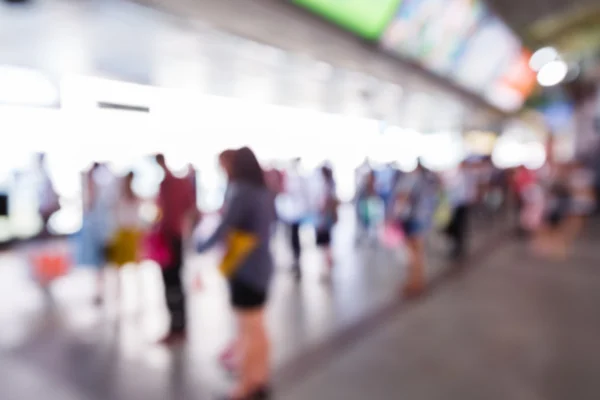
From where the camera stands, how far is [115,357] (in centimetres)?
329

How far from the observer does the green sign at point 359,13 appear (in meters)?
4.38

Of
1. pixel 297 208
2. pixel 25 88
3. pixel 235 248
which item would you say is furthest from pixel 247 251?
pixel 25 88

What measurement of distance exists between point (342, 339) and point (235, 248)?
164 centimetres

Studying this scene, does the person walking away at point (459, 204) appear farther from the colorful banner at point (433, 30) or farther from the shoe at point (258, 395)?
the shoe at point (258, 395)

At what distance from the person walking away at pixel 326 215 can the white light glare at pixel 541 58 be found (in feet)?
30.2

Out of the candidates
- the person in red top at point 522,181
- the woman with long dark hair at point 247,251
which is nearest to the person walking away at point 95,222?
the woman with long dark hair at point 247,251

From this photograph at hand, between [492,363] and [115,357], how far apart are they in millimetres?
2970

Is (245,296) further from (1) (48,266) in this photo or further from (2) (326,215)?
(1) (48,266)

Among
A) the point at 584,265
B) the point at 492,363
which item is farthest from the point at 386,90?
the point at 492,363

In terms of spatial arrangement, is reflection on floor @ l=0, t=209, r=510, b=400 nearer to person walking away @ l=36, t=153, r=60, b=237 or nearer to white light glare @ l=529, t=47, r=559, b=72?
person walking away @ l=36, t=153, r=60, b=237

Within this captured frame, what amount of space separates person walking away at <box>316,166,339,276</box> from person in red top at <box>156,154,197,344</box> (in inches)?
94.5

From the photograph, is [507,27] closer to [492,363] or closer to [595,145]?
[595,145]

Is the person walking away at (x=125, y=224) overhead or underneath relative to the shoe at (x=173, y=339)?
overhead

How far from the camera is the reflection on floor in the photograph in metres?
2.88
